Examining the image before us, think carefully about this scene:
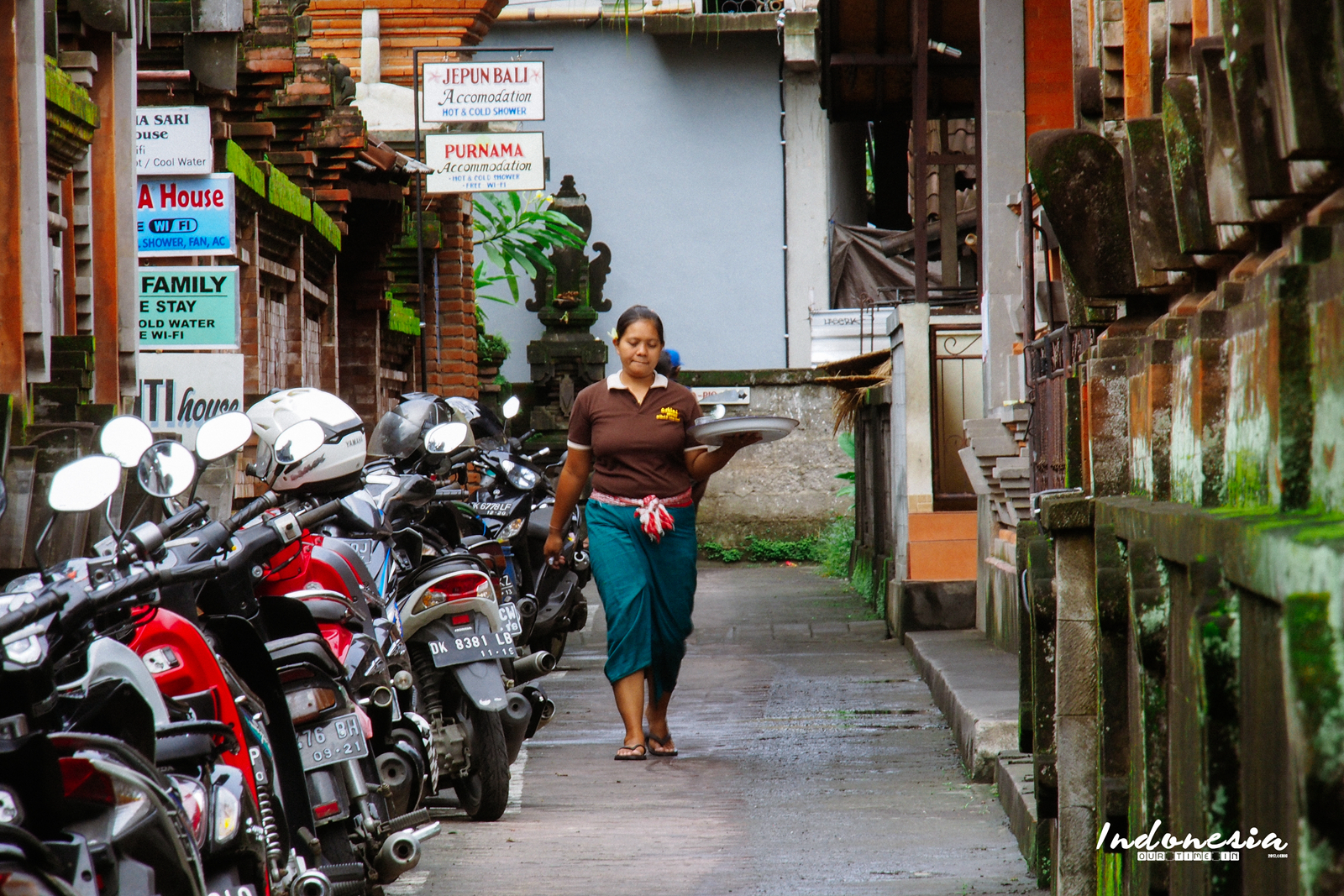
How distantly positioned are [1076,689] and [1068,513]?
0.43m

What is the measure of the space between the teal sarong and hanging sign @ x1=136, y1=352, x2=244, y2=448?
1933 mm

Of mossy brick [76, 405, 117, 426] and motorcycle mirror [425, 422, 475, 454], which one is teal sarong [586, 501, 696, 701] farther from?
mossy brick [76, 405, 117, 426]

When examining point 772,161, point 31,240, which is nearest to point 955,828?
point 31,240

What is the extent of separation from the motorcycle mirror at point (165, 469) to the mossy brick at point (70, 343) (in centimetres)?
382

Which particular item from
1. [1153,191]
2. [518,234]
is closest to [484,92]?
[518,234]

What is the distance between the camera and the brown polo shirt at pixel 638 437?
7.20 metres

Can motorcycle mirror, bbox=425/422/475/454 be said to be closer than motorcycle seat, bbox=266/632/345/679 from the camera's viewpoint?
No

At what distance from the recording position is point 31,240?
6.33 metres

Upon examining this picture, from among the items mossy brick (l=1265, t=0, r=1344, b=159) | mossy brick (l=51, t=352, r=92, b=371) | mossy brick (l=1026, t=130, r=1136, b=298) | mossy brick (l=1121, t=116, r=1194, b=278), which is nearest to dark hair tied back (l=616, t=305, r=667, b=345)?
mossy brick (l=51, t=352, r=92, b=371)

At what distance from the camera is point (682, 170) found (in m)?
22.6

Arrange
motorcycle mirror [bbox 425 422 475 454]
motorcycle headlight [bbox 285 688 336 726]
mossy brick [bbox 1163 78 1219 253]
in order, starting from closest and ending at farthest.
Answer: mossy brick [bbox 1163 78 1219 253] → motorcycle headlight [bbox 285 688 336 726] → motorcycle mirror [bbox 425 422 475 454]

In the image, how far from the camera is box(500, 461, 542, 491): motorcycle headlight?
952 cm

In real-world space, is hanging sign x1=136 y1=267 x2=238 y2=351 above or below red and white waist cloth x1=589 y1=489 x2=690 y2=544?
above

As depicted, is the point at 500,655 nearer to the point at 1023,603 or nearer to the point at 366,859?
the point at 366,859
